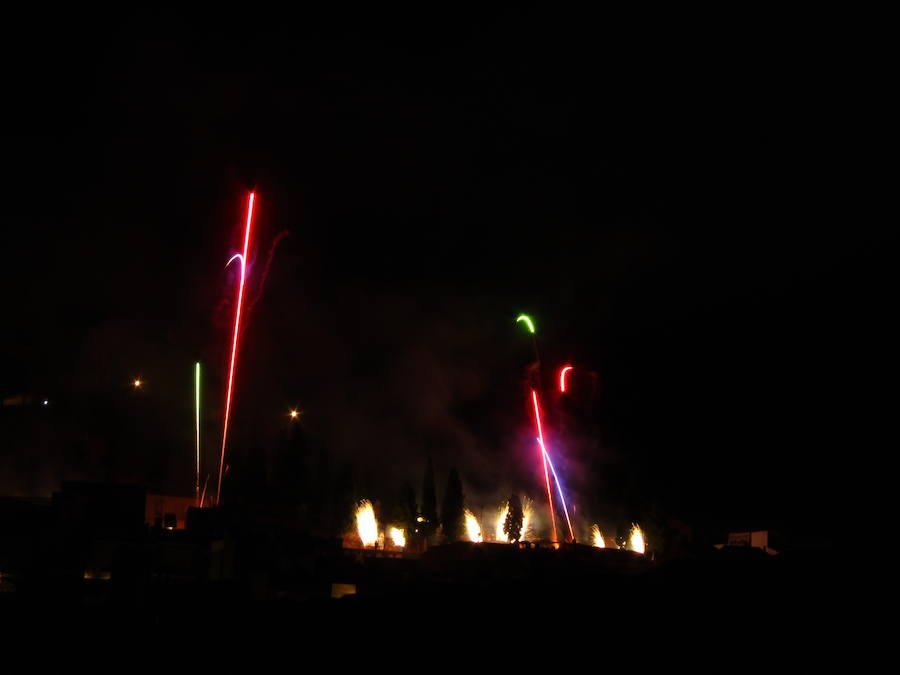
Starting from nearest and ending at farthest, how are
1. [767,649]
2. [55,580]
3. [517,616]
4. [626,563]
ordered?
[767,649] → [517,616] → [55,580] → [626,563]

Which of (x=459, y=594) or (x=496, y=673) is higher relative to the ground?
(x=459, y=594)

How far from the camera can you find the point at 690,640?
12.0 meters

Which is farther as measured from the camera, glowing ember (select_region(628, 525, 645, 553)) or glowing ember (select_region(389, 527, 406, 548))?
glowing ember (select_region(628, 525, 645, 553))

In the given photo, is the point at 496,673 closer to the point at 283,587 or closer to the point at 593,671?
the point at 593,671

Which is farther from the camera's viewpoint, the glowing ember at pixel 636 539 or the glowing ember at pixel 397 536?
the glowing ember at pixel 636 539

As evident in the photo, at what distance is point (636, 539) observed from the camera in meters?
53.4

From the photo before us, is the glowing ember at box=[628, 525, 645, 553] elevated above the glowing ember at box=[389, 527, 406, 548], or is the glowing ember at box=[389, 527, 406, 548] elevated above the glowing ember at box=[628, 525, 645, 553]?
the glowing ember at box=[389, 527, 406, 548]

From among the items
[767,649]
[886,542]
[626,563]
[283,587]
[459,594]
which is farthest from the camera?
[626,563]

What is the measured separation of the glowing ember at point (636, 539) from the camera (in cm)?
5280

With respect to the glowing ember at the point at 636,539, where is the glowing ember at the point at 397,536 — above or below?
above

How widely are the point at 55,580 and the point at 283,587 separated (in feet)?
28.8

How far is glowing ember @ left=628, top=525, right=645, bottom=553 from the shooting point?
173 feet

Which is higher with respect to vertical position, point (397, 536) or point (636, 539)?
point (397, 536)

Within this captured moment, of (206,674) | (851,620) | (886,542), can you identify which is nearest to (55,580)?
(206,674)
